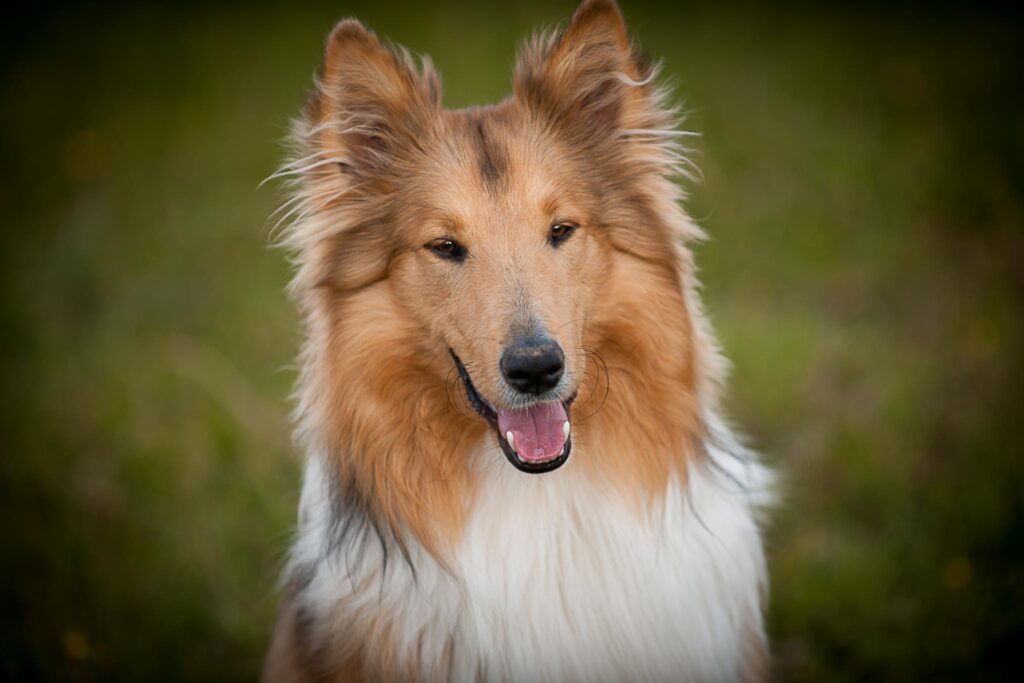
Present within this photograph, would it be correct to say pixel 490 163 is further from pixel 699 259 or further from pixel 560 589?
pixel 699 259

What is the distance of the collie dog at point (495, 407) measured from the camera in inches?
124

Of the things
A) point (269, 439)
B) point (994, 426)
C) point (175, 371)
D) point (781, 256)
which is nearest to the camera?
point (994, 426)

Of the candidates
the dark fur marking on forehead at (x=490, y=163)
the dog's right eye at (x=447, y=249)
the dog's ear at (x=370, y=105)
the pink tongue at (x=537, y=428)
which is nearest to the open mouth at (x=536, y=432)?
the pink tongue at (x=537, y=428)

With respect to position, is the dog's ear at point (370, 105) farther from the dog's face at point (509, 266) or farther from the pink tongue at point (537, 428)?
the pink tongue at point (537, 428)

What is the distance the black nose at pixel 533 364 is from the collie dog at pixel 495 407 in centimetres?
15

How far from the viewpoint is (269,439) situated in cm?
588

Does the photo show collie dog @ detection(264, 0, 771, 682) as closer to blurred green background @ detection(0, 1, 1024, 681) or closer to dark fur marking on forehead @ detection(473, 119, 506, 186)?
dark fur marking on forehead @ detection(473, 119, 506, 186)

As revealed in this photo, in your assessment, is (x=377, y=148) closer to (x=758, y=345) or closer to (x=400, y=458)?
(x=400, y=458)

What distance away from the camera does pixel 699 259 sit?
295 inches

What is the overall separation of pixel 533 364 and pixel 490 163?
0.77 metres

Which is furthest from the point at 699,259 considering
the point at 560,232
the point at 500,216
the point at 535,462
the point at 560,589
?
the point at 535,462

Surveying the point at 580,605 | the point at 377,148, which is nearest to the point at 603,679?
the point at 580,605

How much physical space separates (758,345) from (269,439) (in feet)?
10.9

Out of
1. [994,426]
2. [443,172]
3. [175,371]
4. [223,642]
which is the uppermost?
[443,172]
